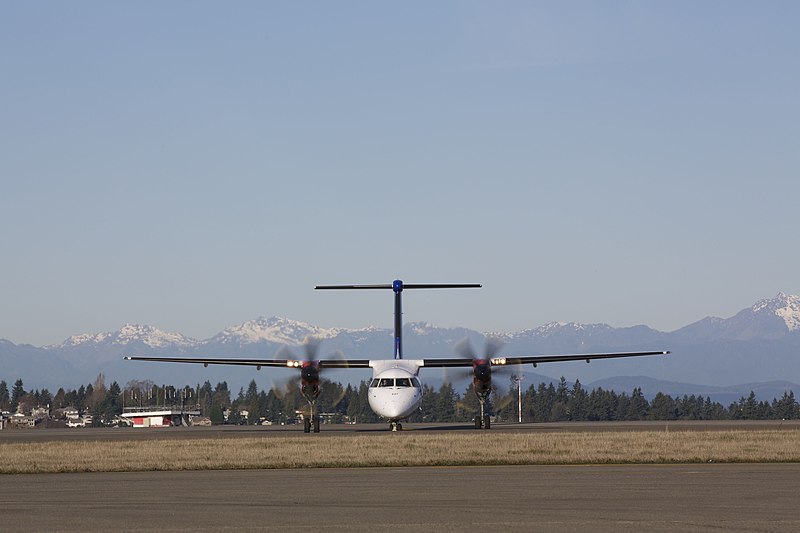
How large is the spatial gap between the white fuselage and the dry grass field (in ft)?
25.0

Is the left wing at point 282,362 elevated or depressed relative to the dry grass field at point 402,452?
elevated

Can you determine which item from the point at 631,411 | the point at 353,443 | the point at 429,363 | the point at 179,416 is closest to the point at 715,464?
the point at 353,443

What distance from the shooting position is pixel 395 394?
53656mm

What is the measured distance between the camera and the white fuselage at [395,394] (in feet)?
176

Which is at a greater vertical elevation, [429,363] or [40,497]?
[429,363]

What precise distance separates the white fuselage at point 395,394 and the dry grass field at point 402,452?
25.0 feet

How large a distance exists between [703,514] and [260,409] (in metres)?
178

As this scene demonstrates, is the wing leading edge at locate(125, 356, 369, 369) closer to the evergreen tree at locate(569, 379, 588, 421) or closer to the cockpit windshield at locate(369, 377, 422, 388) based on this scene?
the cockpit windshield at locate(369, 377, 422, 388)

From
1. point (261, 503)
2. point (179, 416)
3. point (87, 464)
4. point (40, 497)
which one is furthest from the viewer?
point (179, 416)

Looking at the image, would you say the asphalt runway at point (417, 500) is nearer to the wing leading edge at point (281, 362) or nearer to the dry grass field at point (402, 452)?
the dry grass field at point (402, 452)

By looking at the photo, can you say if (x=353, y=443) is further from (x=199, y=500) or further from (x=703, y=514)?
(x=703, y=514)

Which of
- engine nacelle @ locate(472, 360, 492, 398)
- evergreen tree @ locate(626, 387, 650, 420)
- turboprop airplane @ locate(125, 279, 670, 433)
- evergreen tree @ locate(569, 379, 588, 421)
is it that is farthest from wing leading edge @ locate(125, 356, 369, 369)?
evergreen tree @ locate(569, 379, 588, 421)

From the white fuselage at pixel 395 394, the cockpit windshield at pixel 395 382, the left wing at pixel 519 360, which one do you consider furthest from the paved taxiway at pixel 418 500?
the left wing at pixel 519 360

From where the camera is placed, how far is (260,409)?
634 ft
